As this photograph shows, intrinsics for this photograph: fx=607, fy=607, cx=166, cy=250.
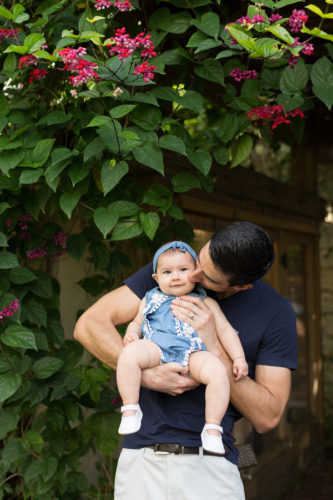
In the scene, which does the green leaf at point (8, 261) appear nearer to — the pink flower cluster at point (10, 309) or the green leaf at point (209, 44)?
the pink flower cluster at point (10, 309)

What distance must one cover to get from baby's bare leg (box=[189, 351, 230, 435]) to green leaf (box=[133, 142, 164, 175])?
26.4 inches

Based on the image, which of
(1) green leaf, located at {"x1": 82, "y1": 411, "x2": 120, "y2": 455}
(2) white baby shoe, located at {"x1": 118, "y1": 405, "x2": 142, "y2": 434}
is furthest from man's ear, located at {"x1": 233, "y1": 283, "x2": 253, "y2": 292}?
(1) green leaf, located at {"x1": 82, "y1": 411, "x2": 120, "y2": 455}

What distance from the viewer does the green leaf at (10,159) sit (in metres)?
2.05

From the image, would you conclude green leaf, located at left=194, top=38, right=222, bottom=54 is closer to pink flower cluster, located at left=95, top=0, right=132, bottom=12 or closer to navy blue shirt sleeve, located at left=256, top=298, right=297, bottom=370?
pink flower cluster, located at left=95, top=0, right=132, bottom=12

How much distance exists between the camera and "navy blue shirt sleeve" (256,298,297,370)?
1772 millimetres

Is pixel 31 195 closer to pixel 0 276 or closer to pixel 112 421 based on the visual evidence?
pixel 0 276

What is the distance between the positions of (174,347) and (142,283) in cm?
30

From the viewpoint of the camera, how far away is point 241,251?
1624mm

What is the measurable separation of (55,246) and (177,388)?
3.65 feet

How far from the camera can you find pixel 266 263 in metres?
1.67

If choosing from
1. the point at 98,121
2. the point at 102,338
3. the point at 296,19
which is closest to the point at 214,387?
the point at 102,338

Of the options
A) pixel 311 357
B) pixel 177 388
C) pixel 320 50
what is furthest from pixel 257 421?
pixel 311 357

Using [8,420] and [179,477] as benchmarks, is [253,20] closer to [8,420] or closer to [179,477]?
[179,477]

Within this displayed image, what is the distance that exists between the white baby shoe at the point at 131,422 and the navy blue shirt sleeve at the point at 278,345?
0.40 metres
